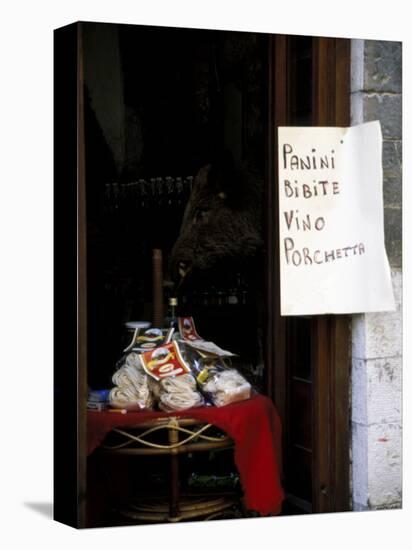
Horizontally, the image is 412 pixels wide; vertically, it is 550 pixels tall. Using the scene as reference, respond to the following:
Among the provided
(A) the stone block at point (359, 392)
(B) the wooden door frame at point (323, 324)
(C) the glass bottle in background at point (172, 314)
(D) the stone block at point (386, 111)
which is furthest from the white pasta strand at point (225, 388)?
(D) the stone block at point (386, 111)

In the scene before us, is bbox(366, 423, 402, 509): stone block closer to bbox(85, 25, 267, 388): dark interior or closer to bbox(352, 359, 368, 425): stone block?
bbox(352, 359, 368, 425): stone block

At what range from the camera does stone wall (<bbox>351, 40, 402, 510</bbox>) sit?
777 centimetres

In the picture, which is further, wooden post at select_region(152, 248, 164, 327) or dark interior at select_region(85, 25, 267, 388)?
wooden post at select_region(152, 248, 164, 327)

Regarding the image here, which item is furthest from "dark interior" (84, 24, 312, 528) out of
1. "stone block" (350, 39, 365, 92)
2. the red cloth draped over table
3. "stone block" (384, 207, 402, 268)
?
"stone block" (384, 207, 402, 268)

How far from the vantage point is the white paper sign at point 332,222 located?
7688mm

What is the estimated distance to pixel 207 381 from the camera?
302 inches

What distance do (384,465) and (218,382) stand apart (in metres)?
0.98

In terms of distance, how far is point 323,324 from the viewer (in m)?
7.80

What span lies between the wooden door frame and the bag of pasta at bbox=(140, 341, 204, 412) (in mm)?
493

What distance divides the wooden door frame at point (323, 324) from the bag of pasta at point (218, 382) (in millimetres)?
215

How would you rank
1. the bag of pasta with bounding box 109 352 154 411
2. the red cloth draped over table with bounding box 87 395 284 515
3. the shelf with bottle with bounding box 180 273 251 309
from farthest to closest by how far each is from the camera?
the shelf with bottle with bounding box 180 273 251 309 → the red cloth draped over table with bounding box 87 395 284 515 → the bag of pasta with bounding box 109 352 154 411

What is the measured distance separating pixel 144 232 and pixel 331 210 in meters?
0.97

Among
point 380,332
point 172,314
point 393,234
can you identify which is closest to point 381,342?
point 380,332

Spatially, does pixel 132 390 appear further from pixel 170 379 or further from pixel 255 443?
pixel 255 443
